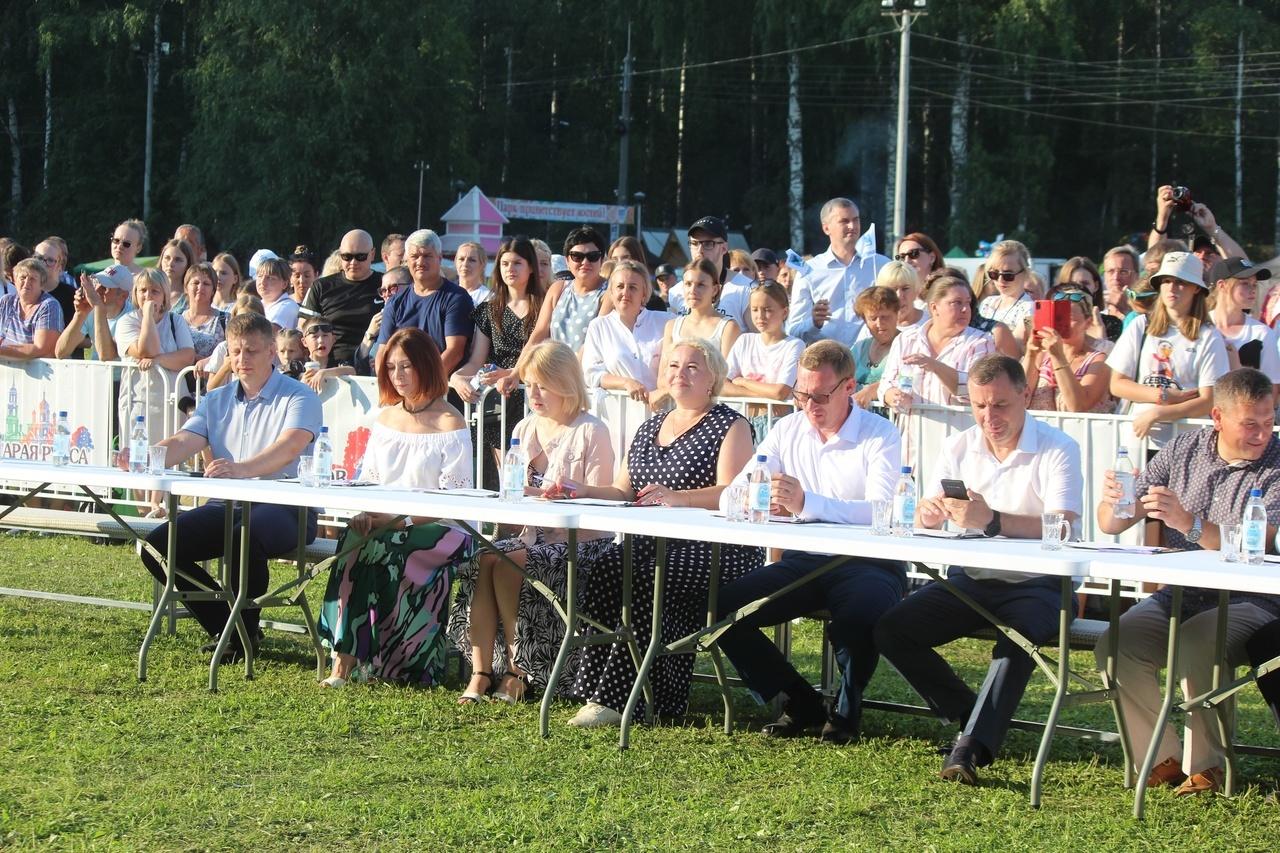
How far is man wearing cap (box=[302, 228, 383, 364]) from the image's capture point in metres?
10.1

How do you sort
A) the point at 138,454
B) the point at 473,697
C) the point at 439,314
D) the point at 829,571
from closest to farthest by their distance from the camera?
the point at 829,571 < the point at 473,697 < the point at 138,454 < the point at 439,314

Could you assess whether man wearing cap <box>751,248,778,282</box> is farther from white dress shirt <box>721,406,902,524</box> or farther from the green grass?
white dress shirt <box>721,406,902,524</box>

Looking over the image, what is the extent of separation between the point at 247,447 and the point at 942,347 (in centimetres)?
325

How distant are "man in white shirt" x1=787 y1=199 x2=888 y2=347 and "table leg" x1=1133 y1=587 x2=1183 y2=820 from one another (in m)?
4.30

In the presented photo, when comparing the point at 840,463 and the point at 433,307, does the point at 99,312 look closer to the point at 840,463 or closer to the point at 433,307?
the point at 433,307

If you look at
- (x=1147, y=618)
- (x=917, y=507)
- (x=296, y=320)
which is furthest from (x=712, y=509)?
(x=296, y=320)

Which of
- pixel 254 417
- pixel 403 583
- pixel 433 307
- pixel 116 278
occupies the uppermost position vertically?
pixel 116 278

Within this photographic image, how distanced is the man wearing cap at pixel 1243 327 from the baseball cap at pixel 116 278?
6663 mm

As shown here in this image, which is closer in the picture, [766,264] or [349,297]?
[349,297]

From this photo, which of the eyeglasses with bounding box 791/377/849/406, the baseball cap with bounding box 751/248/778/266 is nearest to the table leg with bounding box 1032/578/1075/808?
the eyeglasses with bounding box 791/377/849/406

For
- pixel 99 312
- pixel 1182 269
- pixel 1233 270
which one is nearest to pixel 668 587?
pixel 1182 269

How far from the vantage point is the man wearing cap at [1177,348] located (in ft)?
24.0

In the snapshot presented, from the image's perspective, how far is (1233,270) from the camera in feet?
26.4

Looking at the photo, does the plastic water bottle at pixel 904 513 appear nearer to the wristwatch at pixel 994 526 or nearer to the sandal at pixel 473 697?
the wristwatch at pixel 994 526
